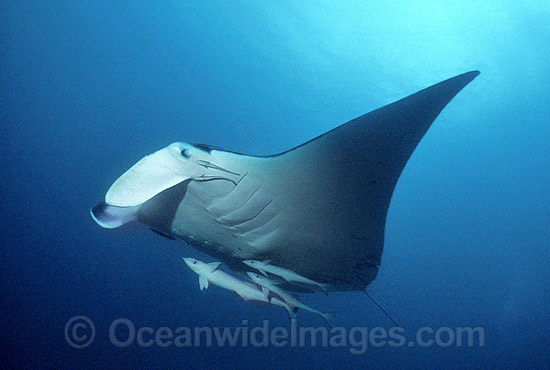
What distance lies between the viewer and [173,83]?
1255cm

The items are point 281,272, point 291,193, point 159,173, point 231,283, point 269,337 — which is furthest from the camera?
point 269,337

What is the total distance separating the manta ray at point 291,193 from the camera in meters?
1.81

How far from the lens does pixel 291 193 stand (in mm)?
2145

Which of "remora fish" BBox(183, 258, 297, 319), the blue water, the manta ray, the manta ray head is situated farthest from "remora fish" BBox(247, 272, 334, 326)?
the blue water

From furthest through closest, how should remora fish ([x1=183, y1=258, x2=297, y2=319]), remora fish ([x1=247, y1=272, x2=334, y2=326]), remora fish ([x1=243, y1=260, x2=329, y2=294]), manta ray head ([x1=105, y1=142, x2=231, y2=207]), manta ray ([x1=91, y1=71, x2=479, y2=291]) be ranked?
remora fish ([x1=183, y1=258, x2=297, y2=319]) → remora fish ([x1=247, y1=272, x2=334, y2=326]) → remora fish ([x1=243, y1=260, x2=329, y2=294]) → manta ray ([x1=91, y1=71, x2=479, y2=291]) → manta ray head ([x1=105, y1=142, x2=231, y2=207])

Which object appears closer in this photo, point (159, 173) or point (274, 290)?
point (159, 173)

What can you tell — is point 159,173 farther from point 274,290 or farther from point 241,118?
point 241,118

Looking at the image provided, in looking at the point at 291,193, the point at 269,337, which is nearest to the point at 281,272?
the point at 291,193

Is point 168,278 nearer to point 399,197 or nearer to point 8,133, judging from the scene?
point 8,133

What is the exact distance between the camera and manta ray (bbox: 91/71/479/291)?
5.95ft

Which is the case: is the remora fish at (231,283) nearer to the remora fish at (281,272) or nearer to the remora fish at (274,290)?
the remora fish at (274,290)

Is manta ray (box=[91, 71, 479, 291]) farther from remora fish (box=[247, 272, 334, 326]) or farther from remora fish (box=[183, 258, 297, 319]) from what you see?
remora fish (box=[183, 258, 297, 319])

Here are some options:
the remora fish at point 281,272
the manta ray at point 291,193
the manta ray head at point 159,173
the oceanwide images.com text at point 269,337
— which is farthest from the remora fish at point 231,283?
the oceanwide images.com text at point 269,337

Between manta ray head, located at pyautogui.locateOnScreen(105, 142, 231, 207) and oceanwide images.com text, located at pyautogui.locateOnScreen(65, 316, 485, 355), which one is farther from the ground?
manta ray head, located at pyautogui.locateOnScreen(105, 142, 231, 207)
